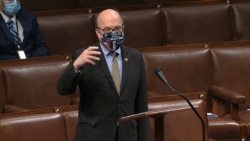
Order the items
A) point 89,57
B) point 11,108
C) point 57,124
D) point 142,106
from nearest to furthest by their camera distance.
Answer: point 89,57 < point 142,106 < point 57,124 < point 11,108

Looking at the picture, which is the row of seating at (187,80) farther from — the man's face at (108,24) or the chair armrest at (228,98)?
the man's face at (108,24)

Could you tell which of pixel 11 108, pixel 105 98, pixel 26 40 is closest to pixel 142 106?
pixel 105 98

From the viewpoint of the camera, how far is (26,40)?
142cm

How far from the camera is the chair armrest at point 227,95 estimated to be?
4.24 ft

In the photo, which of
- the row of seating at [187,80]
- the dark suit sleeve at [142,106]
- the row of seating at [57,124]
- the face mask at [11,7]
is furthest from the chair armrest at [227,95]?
the face mask at [11,7]

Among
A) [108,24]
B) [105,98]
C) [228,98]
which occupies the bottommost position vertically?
[228,98]

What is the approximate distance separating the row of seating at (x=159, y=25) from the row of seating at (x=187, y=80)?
0.19 m

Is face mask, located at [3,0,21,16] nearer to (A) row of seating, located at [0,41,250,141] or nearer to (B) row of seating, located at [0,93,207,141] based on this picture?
(A) row of seating, located at [0,41,250,141]

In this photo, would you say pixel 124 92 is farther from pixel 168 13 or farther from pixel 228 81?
pixel 168 13

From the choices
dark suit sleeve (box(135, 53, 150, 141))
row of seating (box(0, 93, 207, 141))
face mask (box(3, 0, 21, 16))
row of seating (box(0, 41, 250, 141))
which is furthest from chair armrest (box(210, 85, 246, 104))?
face mask (box(3, 0, 21, 16))

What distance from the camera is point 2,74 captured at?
4.22 ft

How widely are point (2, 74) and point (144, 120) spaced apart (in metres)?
0.43

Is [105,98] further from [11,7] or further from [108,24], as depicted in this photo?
[11,7]

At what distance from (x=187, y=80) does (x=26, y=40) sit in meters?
0.38
